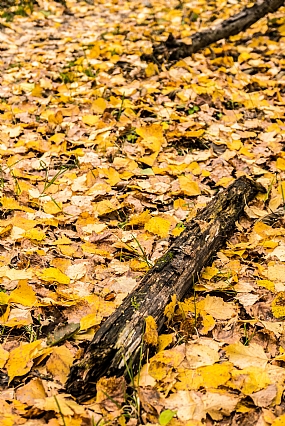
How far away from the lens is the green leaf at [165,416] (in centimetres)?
144

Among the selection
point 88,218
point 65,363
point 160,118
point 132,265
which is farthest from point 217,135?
point 65,363

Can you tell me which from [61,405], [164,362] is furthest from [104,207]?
[61,405]

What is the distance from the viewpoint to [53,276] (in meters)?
2.05

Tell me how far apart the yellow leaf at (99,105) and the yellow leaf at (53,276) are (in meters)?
1.96

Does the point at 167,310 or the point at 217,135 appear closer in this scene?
the point at 167,310

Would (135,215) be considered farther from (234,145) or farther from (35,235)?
(234,145)

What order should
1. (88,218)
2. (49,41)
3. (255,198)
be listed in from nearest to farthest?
(88,218) < (255,198) < (49,41)

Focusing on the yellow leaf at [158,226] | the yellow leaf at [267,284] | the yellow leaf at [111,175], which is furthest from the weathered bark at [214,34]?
the yellow leaf at [267,284]

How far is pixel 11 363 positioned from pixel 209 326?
76cm

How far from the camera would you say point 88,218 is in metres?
2.54

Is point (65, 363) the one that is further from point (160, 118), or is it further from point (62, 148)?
point (160, 118)

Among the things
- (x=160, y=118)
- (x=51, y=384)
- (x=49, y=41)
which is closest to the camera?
(x=51, y=384)

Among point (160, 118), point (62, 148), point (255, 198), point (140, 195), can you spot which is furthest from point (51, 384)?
point (160, 118)

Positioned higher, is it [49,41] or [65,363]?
[49,41]
